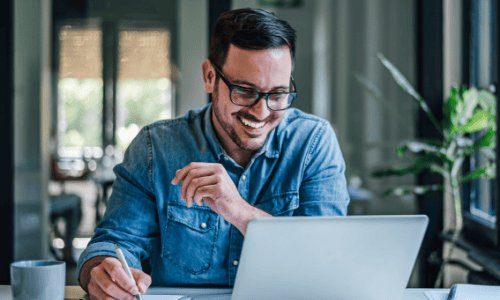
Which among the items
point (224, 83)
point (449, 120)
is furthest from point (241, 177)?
point (449, 120)

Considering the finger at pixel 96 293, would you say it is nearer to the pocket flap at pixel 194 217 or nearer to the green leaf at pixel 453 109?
the pocket flap at pixel 194 217

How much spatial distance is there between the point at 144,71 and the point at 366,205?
5.47 ft

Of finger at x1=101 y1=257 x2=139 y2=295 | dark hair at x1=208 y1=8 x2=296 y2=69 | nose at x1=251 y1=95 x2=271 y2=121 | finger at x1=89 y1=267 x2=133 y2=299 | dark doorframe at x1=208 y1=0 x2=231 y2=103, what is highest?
dark doorframe at x1=208 y1=0 x2=231 y2=103

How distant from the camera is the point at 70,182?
306 cm

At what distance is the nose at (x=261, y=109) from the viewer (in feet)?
4.33

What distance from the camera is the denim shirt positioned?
1367 millimetres

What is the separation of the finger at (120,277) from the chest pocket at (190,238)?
1.44 feet

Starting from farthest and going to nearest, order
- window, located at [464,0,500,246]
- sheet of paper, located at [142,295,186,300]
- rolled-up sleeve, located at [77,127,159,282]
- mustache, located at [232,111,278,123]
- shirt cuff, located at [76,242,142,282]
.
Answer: window, located at [464,0,500,246] → mustache, located at [232,111,278,123] → rolled-up sleeve, located at [77,127,159,282] → shirt cuff, located at [76,242,142,282] → sheet of paper, located at [142,295,186,300]

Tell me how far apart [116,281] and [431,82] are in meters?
2.42

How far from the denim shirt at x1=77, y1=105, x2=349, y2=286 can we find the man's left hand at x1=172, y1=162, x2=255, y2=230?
10.4 inches

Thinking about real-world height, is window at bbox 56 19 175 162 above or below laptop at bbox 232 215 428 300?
above

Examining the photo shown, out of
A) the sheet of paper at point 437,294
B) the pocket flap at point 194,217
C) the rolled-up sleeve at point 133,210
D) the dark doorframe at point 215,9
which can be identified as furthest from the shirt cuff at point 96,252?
the dark doorframe at point 215,9

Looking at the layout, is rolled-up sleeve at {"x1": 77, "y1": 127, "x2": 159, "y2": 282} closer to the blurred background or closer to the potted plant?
the potted plant

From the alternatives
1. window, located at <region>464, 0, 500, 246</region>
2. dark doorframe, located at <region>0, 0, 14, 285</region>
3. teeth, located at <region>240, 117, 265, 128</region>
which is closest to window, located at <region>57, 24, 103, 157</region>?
dark doorframe, located at <region>0, 0, 14, 285</region>
